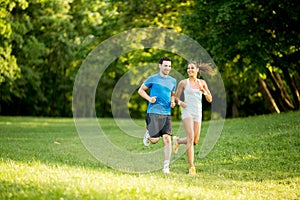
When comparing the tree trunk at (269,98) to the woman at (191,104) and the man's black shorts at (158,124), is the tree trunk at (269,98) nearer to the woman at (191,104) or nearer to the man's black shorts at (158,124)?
the woman at (191,104)

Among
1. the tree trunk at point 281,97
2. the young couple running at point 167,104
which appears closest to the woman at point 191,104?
the young couple running at point 167,104

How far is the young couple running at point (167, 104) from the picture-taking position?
1070 cm

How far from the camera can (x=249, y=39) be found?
2441cm

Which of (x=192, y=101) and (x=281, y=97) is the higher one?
(x=281, y=97)

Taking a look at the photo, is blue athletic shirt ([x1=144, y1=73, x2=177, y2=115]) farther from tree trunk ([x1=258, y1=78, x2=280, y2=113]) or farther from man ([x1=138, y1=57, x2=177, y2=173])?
tree trunk ([x1=258, y1=78, x2=280, y2=113])

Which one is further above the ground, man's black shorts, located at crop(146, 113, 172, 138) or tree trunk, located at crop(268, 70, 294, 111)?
tree trunk, located at crop(268, 70, 294, 111)

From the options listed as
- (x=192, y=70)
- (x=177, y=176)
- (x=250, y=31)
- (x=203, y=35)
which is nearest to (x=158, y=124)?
(x=177, y=176)

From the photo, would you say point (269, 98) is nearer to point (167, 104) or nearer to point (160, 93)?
point (167, 104)

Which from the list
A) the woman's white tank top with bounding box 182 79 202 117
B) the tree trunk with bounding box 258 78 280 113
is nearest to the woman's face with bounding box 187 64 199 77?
the woman's white tank top with bounding box 182 79 202 117

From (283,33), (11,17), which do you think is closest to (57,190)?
(283,33)

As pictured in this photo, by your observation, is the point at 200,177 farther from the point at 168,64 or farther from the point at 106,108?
the point at 106,108

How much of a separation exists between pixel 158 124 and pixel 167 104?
0.48m

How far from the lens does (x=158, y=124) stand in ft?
35.1

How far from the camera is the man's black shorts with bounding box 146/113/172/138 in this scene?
10.7m
